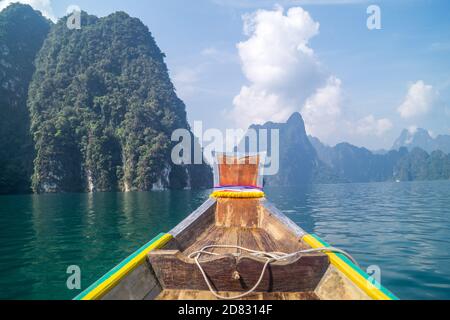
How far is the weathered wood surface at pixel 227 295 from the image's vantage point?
2.55 m

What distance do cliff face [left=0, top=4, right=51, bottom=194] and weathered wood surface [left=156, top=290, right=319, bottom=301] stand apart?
71.1m

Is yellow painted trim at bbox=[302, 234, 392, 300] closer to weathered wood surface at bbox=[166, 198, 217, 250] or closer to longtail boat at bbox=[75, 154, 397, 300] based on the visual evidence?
longtail boat at bbox=[75, 154, 397, 300]

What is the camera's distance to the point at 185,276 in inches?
104

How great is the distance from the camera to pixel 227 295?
8.47 feet

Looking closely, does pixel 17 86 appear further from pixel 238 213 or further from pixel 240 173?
pixel 238 213

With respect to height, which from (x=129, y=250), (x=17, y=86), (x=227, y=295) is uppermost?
(x=17, y=86)

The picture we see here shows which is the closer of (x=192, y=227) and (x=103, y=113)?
(x=192, y=227)

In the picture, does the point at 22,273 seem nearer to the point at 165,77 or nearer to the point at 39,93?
the point at 39,93

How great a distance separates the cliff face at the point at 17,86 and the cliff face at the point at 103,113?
3.57 metres

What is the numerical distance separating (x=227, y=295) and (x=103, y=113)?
84562mm

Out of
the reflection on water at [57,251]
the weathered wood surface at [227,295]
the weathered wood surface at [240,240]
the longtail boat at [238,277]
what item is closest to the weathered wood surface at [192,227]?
the weathered wood surface at [240,240]

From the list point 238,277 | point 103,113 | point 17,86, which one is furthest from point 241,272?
point 17,86

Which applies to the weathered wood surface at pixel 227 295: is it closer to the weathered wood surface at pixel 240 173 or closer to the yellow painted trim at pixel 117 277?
the yellow painted trim at pixel 117 277
